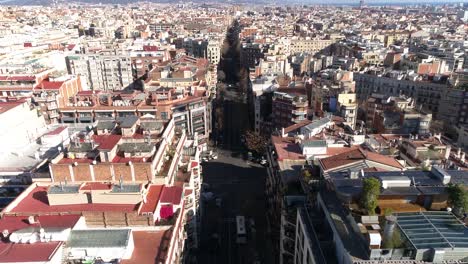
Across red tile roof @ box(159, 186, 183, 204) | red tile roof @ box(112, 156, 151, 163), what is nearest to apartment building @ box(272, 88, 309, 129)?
red tile roof @ box(159, 186, 183, 204)

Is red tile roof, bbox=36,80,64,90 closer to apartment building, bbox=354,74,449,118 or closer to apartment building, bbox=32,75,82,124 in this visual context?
apartment building, bbox=32,75,82,124

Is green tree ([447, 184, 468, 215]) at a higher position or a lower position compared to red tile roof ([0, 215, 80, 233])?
higher

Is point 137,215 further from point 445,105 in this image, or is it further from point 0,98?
point 445,105

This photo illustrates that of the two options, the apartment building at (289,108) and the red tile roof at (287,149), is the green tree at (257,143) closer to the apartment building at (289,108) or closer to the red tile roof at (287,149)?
the apartment building at (289,108)

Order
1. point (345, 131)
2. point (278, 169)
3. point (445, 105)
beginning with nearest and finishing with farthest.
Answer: point (278, 169), point (345, 131), point (445, 105)

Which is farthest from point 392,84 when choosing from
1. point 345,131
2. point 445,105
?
point 345,131

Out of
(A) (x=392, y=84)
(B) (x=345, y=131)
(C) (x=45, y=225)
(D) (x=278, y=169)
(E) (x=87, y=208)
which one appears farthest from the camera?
(A) (x=392, y=84)

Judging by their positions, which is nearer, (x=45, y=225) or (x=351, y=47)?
(x=45, y=225)

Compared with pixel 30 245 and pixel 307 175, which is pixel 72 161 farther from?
pixel 307 175
